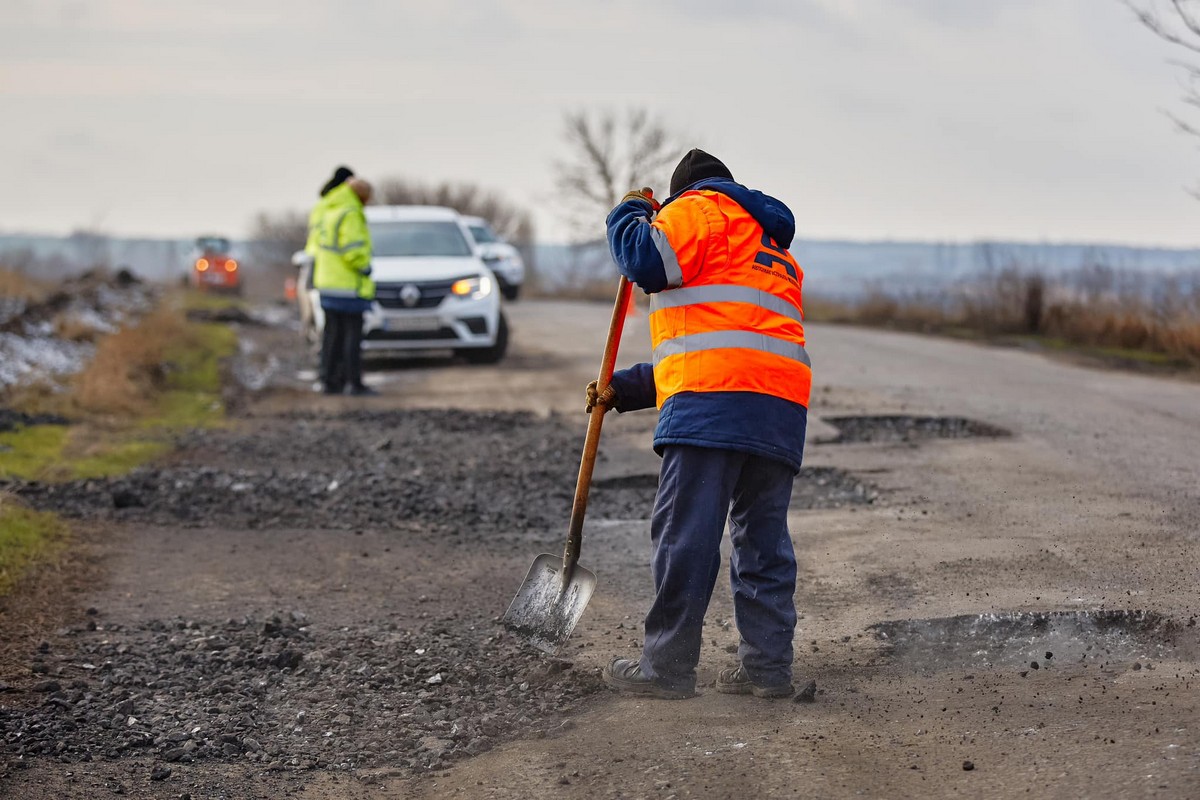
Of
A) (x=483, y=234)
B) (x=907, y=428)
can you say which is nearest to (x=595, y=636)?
(x=907, y=428)

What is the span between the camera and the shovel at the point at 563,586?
16.5 ft

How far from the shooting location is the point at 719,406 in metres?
4.46

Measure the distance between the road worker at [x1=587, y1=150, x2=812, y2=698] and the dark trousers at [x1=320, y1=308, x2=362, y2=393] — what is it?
9470 mm

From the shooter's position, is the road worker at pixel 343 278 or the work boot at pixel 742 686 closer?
the work boot at pixel 742 686

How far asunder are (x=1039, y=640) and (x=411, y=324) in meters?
11.5

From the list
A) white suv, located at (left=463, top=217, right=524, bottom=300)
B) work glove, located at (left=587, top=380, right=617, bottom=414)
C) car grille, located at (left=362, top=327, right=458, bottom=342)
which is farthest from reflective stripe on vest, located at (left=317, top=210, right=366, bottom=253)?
white suv, located at (left=463, top=217, right=524, bottom=300)

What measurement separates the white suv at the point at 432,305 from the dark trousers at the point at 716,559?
11.2m

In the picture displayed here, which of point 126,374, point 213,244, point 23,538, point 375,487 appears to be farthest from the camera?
point 213,244

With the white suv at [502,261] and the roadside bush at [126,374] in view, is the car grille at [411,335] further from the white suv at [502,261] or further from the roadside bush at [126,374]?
the white suv at [502,261]

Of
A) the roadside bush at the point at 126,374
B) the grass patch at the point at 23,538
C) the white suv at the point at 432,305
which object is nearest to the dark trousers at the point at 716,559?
the grass patch at the point at 23,538

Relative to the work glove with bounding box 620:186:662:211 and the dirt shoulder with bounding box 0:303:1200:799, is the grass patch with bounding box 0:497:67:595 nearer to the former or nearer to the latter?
the dirt shoulder with bounding box 0:303:1200:799

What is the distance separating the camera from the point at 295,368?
1752 centimetres

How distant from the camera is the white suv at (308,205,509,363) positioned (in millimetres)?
15844

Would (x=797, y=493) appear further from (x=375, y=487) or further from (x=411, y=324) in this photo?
(x=411, y=324)
